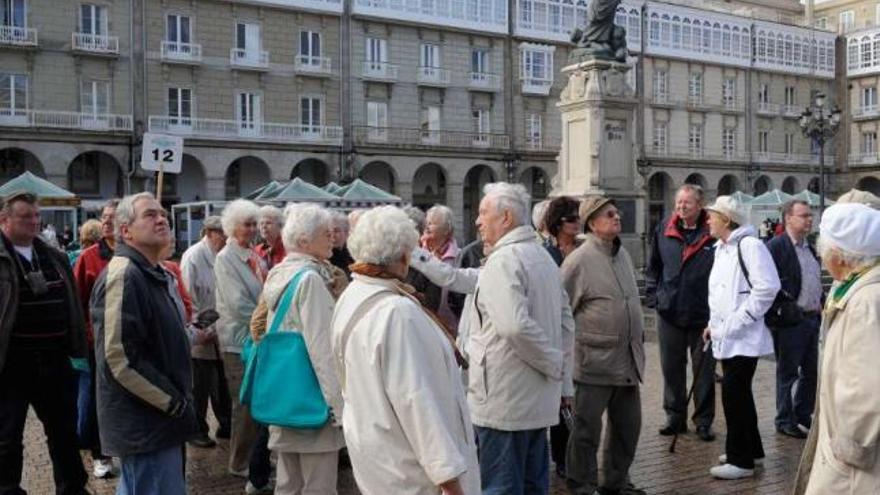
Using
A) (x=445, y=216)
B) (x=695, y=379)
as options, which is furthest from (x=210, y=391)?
(x=695, y=379)

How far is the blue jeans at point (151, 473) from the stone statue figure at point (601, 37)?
1285 centimetres

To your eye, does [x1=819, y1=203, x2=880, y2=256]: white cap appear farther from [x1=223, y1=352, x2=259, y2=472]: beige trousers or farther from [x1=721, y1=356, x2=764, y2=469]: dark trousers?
[x1=223, y1=352, x2=259, y2=472]: beige trousers

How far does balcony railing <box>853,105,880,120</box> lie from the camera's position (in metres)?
54.6

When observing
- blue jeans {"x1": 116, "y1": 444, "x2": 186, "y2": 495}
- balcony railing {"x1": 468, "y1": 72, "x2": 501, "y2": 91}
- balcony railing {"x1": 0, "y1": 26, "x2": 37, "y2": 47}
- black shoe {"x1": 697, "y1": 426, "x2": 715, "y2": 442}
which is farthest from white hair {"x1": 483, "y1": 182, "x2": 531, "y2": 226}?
balcony railing {"x1": 468, "y1": 72, "x2": 501, "y2": 91}

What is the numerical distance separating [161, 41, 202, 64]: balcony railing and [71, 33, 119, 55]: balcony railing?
186 cm

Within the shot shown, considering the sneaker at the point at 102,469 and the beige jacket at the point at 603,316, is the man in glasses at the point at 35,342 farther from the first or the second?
the beige jacket at the point at 603,316

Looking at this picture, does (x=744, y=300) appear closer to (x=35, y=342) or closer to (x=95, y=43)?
(x=35, y=342)

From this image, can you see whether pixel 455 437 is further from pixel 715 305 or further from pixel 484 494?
pixel 715 305

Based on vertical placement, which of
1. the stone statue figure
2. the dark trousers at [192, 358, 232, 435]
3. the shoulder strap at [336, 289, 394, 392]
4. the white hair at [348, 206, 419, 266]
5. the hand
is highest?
the stone statue figure

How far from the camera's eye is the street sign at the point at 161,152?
8.89 metres

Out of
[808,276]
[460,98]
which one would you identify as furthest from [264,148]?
[808,276]

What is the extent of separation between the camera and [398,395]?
301 centimetres

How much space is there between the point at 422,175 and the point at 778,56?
26.3 meters

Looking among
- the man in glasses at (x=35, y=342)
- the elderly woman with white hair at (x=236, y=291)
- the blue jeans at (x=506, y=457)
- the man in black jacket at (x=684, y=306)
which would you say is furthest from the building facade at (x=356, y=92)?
the blue jeans at (x=506, y=457)
